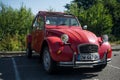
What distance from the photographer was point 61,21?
456 inches

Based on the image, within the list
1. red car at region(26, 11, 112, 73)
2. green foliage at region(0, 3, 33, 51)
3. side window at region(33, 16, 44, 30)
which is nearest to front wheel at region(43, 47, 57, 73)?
red car at region(26, 11, 112, 73)

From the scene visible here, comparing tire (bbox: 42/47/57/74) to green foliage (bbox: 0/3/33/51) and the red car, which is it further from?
green foliage (bbox: 0/3/33/51)

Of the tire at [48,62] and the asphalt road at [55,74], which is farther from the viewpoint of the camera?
the tire at [48,62]

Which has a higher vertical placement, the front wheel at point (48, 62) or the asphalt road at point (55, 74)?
the front wheel at point (48, 62)

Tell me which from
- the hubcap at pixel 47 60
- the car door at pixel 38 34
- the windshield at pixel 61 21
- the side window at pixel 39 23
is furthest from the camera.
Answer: the side window at pixel 39 23

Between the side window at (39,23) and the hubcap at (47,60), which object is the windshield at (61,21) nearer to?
the side window at (39,23)

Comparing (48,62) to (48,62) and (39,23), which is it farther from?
(39,23)

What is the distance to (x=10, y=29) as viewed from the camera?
41.0 meters

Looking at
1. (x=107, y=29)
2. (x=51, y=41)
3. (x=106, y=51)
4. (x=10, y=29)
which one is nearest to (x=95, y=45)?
(x=106, y=51)

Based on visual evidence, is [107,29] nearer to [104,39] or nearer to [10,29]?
[10,29]

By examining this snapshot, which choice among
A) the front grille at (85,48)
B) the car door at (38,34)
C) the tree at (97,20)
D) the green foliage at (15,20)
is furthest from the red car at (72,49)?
the green foliage at (15,20)

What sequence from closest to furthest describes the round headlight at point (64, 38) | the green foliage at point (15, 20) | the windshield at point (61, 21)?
the round headlight at point (64, 38), the windshield at point (61, 21), the green foliage at point (15, 20)

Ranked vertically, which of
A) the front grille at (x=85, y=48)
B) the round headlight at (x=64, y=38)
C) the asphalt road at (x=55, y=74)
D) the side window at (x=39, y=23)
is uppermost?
the side window at (x=39, y=23)

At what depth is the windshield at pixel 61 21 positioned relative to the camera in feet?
37.3
